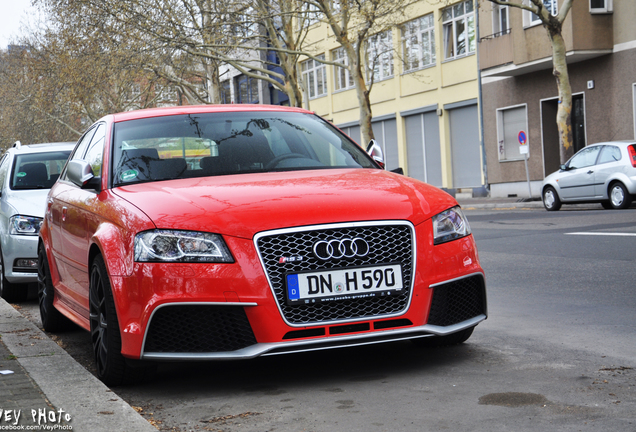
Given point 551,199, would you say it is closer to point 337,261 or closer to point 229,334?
point 337,261

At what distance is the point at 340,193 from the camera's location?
4980 millimetres

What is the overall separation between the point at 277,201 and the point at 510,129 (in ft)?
99.1

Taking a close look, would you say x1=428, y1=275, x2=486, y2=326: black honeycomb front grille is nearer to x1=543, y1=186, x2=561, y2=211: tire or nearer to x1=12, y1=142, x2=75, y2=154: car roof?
x1=12, y1=142, x2=75, y2=154: car roof

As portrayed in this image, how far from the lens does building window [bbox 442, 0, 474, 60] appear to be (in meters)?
35.5

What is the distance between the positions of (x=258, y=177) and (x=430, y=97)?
110 feet

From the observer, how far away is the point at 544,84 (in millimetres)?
31750

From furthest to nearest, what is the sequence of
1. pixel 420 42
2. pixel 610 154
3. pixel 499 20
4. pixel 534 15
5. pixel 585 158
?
pixel 420 42, pixel 499 20, pixel 534 15, pixel 585 158, pixel 610 154

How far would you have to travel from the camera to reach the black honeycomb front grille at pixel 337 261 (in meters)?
4.67

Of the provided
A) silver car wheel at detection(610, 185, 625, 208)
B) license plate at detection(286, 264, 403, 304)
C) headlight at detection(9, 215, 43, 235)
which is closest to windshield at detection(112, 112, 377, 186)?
license plate at detection(286, 264, 403, 304)

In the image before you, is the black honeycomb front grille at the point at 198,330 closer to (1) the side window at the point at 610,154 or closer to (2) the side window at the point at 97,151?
(2) the side window at the point at 97,151

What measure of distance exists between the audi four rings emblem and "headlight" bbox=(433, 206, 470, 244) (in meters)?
0.50

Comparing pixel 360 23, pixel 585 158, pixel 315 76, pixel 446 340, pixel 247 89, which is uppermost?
pixel 247 89

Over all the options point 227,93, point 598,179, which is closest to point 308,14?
point 227,93

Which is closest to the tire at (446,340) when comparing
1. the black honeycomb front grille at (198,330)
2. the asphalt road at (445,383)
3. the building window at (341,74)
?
the asphalt road at (445,383)
